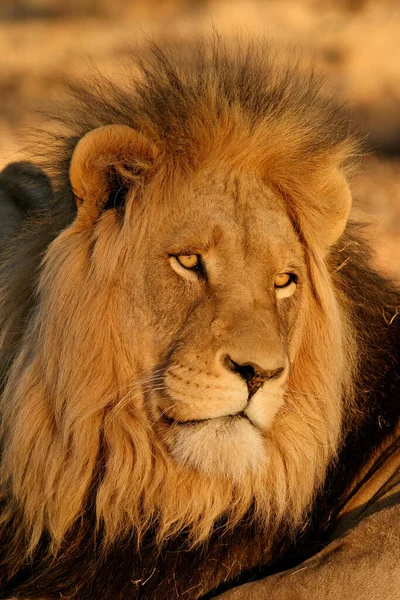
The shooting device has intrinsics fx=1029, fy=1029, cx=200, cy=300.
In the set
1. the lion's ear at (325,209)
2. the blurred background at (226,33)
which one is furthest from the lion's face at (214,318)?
the blurred background at (226,33)

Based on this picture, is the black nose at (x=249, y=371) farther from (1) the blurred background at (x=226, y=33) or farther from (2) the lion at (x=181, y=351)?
(1) the blurred background at (x=226, y=33)

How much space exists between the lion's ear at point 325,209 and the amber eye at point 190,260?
450 mm

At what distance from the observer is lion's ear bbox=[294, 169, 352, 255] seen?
11.3ft

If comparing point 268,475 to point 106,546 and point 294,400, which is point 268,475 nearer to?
point 294,400

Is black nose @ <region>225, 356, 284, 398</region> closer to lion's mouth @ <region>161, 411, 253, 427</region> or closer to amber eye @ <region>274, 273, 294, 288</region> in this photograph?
lion's mouth @ <region>161, 411, 253, 427</region>

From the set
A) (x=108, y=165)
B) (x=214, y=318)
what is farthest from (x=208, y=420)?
(x=108, y=165)

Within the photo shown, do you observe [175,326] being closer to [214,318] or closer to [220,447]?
[214,318]

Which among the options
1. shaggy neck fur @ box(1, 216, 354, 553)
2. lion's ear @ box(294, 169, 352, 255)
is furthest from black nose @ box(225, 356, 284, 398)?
lion's ear @ box(294, 169, 352, 255)

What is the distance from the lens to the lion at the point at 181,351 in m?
3.13

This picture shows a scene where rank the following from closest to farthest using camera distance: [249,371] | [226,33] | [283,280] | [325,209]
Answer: [249,371] → [283,280] → [325,209] → [226,33]

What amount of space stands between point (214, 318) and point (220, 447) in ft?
1.26

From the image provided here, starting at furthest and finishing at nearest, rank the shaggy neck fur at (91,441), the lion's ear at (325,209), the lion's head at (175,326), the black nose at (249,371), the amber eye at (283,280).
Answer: the lion's ear at (325,209)
the amber eye at (283,280)
the shaggy neck fur at (91,441)
the lion's head at (175,326)
the black nose at (249,371)

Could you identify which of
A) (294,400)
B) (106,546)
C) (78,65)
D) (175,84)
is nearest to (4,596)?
(106,546)

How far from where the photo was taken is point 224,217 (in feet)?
10.6
